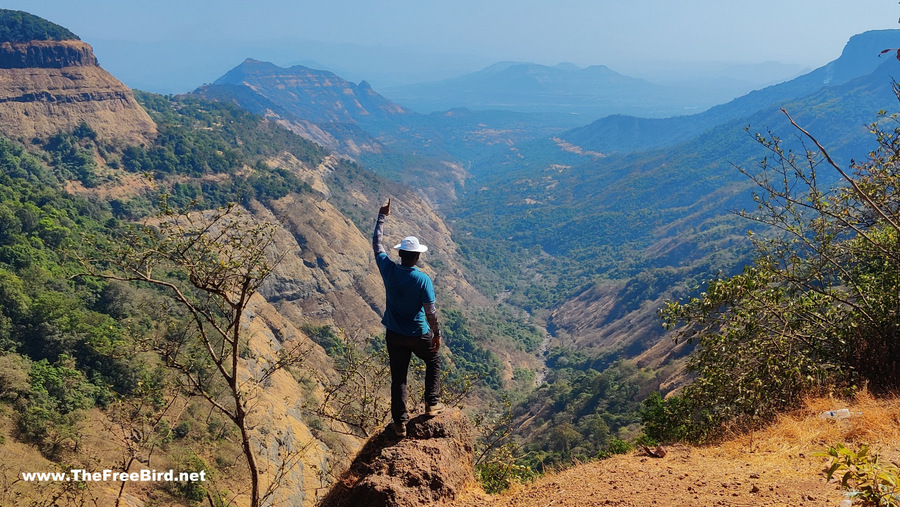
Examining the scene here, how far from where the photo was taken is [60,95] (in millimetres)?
65188

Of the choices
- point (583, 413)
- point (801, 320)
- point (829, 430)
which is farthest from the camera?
point (583, 413)

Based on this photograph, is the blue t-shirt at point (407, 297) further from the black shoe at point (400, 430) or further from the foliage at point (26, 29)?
the foliage at point (26, 29)

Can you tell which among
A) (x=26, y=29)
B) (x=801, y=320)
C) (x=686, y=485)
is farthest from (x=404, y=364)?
(x=26, y=29)

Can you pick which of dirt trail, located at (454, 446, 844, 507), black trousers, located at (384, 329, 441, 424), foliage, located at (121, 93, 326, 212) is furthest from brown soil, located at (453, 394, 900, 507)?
foliage, located at (121, 93, 326, 212)

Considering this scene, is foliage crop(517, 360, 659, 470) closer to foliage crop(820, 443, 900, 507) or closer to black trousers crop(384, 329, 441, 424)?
black trousers crop(384, 329, 441, 424)

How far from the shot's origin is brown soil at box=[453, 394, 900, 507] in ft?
18.6

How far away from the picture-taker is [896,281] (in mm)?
9234

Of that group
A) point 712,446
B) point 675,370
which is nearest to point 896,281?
point 712,446

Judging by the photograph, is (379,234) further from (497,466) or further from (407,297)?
(497,466)

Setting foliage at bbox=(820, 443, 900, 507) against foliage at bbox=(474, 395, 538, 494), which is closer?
foliage at bbox=(820, 443, 900, 507)

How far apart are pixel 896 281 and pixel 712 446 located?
4.74m

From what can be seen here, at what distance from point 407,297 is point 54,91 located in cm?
7918

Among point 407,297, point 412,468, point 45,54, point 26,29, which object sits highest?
point 26,29

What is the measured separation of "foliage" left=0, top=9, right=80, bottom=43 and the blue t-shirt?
3243 inches
